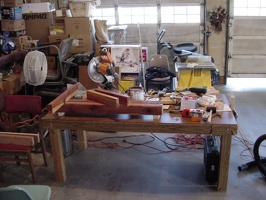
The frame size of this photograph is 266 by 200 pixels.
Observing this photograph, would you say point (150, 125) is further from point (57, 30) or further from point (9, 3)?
point (9, 3)

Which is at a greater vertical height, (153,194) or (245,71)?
(245,71)

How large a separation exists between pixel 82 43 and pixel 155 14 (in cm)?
183

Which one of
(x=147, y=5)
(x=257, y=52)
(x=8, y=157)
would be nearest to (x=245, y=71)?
(x=257, y=52)

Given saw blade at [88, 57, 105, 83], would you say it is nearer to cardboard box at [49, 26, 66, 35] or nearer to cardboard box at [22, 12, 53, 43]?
cardboard box at [49, 26, 66, 35]

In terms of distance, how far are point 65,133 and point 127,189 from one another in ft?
3.43

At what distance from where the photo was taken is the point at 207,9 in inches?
242

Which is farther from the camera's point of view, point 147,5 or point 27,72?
point 147,5

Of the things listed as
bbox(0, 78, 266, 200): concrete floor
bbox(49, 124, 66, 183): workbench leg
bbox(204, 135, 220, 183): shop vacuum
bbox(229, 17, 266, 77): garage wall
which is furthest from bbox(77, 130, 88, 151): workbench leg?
bbox(229, 17, 266, 77): garage wall

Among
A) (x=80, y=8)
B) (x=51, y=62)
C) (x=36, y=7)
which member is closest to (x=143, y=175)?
(x=51, y=62)

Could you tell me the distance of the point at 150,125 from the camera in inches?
110

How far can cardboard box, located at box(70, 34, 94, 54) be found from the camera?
17.1ft

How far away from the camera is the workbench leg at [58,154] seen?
9.88ft

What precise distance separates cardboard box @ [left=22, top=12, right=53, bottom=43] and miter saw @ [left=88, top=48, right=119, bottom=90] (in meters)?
2.56

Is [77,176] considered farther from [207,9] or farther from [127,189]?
[207,9]
